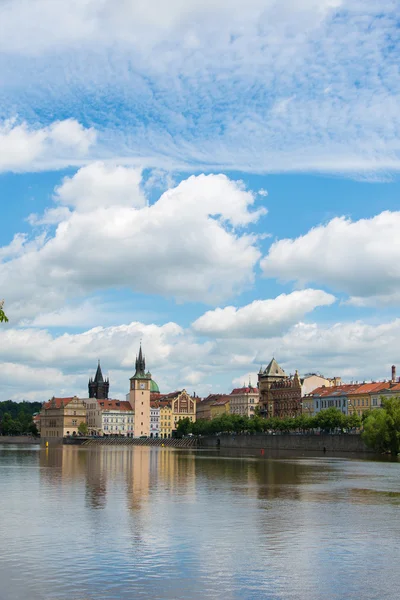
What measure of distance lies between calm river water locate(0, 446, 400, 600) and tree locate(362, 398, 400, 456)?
4641cm

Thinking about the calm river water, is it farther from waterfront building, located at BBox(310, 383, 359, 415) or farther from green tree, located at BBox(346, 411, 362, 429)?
Answer: waterfront building, located at BBox(310, 383, 359, 415)

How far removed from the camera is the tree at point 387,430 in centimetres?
9738

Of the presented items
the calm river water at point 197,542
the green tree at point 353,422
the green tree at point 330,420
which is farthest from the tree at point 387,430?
the calm river water at point 197,542

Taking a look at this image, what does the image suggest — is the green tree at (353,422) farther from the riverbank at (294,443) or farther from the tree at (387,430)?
the tree at (387,430)

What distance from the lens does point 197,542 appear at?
94.6ft

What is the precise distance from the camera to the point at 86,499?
139 ft

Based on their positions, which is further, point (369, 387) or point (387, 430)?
point (369, 387)

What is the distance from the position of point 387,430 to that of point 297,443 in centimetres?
4216

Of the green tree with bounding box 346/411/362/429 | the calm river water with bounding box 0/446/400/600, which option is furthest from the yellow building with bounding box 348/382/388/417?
the calm river water with bounding box 0/446/400/600

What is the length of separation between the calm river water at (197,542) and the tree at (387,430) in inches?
1827

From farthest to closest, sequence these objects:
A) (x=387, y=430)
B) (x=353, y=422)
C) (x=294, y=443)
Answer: (x=353, y=422)
(x=294, y=443)
(x=387, y=430)

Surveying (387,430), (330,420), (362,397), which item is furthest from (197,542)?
(362,397)

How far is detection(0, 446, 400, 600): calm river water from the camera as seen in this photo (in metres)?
22.1

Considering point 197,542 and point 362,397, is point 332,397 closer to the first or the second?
point 362,397
